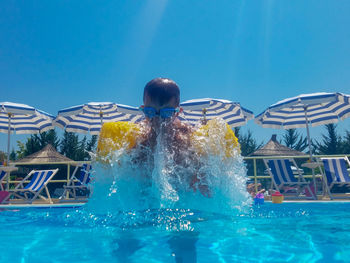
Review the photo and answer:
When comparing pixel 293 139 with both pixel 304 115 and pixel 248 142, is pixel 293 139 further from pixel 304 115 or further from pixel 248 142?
pixel 304 115

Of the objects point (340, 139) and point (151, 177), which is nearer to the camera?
point (151, 177)

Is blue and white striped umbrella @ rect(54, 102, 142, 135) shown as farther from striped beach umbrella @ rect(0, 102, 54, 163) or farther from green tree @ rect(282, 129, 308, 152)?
green tree @ rect(282, 129, 308, 152)

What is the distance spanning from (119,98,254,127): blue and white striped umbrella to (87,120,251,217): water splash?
6.14 m

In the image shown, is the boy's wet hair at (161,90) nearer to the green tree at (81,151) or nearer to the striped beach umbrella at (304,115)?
the striped beach umbrella at (304,115)

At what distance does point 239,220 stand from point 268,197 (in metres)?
5.11

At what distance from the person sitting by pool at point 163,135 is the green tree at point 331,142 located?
25.7 meters

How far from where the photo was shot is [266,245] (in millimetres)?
1750

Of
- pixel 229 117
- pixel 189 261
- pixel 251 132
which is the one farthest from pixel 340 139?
pixel 189 261

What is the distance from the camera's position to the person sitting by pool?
236 centimetres

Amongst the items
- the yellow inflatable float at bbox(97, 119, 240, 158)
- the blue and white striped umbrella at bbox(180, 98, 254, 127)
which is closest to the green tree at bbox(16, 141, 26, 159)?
the blue and white striped umbrella at bbox(180, 98, 254, 127)

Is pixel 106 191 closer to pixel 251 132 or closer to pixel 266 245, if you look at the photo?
pixel 266 245

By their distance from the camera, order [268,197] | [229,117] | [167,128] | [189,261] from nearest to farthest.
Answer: [189,261] < [167,128] < [268,197] < [229,117]

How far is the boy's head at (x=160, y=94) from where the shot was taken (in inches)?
92.1

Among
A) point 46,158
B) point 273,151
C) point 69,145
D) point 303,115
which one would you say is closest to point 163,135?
point 303,115
